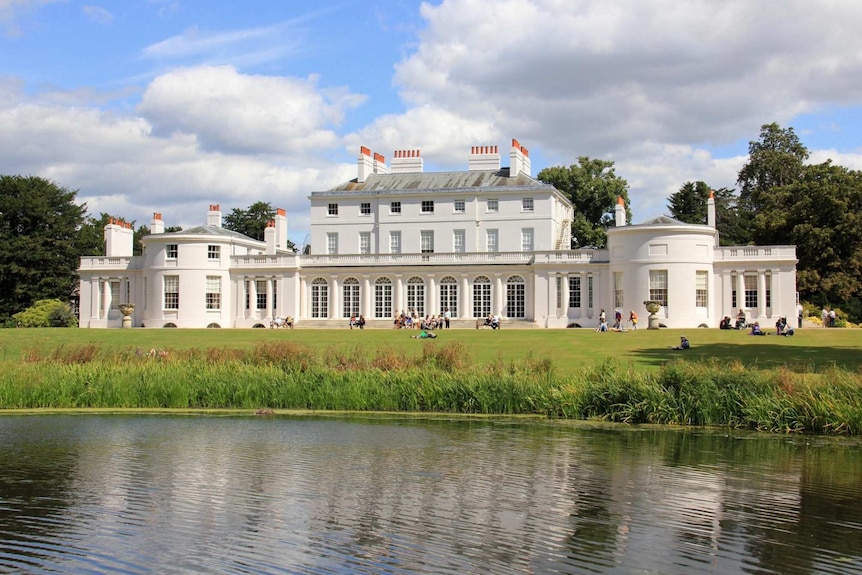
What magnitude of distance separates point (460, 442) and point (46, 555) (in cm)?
873

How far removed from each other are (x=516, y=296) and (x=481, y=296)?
1952 mm

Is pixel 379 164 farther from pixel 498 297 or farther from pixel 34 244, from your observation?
pixel 34 244

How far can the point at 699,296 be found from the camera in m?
49.4

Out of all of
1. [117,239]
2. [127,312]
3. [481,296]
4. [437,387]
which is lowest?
[437,387]

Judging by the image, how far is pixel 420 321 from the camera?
51.2 metres

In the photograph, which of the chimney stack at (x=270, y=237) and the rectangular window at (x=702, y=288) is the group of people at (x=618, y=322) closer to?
the rectangular window at (x=702, y=288)

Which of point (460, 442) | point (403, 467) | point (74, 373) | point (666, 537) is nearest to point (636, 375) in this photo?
point (460, 442)

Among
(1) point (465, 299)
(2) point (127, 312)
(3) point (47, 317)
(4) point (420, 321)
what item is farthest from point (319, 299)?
(3) point (47, 317)

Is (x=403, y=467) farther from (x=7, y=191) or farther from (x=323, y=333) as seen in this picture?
(x=7, y=191)

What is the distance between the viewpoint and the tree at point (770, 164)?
70.4 meters

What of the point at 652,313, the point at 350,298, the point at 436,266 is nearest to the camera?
the point at 652,313

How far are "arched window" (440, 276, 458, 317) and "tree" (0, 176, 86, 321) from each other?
1054 inches

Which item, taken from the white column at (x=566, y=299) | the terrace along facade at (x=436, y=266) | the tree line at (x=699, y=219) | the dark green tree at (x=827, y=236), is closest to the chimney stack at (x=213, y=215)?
the terrace along facade at (x=436, y=266)

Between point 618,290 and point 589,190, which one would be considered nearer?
point 618,290
